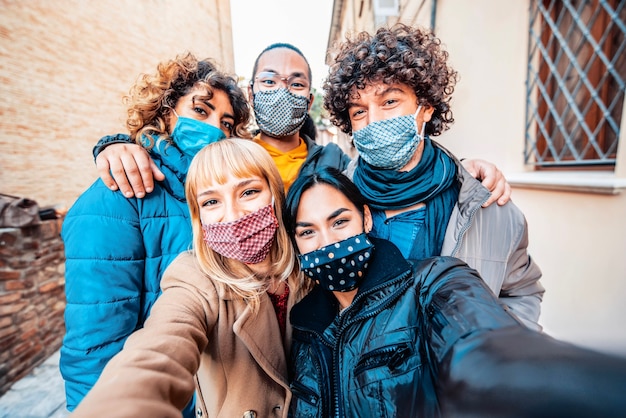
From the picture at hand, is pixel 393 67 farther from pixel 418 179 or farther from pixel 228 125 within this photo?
pixel 228 125

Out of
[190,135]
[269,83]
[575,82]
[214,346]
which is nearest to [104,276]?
[214,346]

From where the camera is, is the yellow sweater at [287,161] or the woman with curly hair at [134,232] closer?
the woman with curly hair at [134,232]

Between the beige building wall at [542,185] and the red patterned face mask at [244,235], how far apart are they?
210 cm

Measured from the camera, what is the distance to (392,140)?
1.44 metres

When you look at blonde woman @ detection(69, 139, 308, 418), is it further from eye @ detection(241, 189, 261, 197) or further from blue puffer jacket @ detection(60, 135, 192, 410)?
blue puffer jacket @ detection(60, 135, 192, 410)

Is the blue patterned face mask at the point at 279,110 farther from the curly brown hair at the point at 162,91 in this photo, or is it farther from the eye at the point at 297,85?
the curly brown hair at the point at 162,91

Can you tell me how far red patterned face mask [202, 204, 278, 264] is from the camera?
1284 mm

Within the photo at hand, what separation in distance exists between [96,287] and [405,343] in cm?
129

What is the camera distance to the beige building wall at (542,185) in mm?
2162

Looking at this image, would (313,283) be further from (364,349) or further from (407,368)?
(407,368)

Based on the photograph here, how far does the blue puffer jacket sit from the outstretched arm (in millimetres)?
1651

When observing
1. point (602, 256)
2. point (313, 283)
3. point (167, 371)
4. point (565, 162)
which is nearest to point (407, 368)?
point (313, 283)

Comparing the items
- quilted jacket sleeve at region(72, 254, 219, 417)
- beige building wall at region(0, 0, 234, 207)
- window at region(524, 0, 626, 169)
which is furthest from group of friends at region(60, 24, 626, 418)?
beige building wall at region(0, 0, 234, 207)

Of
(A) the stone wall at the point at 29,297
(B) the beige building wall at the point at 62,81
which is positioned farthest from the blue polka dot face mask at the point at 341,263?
(B) the beige building wall at the point at 62,81
